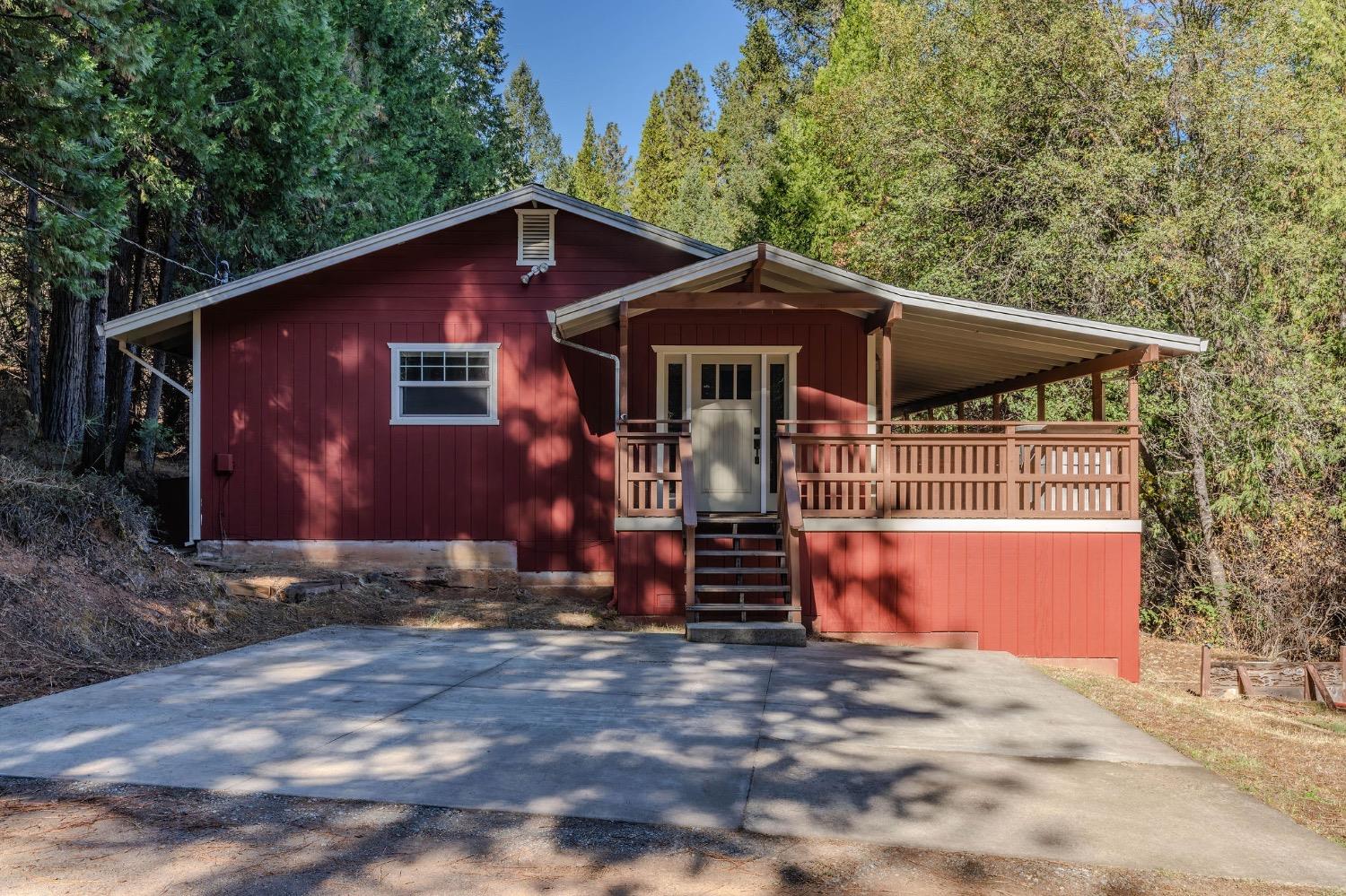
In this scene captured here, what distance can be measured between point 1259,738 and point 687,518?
4695 mm

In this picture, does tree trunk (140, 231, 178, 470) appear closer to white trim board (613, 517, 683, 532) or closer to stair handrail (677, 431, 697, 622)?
white trim board (613, 517, 683, 532)

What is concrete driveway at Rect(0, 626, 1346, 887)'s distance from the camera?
3900mm

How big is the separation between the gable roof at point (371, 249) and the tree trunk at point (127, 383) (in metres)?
3.27

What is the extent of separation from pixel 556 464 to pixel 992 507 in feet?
16.7

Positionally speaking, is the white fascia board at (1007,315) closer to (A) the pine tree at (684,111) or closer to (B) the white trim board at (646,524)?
(B) the white trim board at (646,524)

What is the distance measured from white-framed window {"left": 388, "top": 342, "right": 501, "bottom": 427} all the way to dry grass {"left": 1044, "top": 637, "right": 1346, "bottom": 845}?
6.93 m

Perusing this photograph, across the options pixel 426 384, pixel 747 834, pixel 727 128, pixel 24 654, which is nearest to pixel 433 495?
pixel 426 384

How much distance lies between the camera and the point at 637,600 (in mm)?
9594

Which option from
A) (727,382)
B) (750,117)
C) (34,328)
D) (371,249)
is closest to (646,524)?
(727,382)

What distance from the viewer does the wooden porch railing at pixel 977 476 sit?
931 cm

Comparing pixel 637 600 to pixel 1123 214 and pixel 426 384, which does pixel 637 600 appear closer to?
pixel 426 384

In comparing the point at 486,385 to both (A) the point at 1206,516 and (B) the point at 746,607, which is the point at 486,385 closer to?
(B) the point at 746,607

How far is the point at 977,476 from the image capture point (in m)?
9.38

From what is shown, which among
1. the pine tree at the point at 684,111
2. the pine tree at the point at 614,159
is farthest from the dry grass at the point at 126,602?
the pine tree at the point at 614,159
